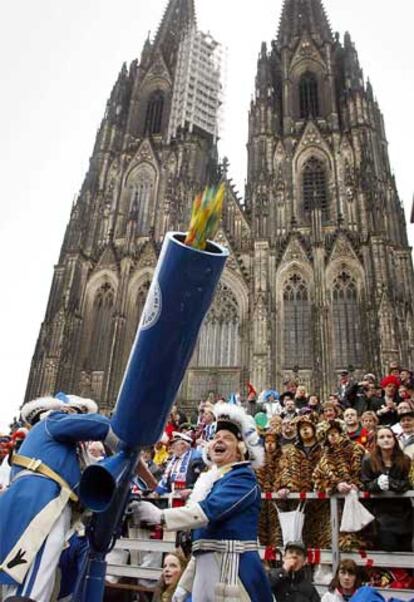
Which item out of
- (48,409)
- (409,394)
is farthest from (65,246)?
(48,409)

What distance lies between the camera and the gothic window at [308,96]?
2783cm

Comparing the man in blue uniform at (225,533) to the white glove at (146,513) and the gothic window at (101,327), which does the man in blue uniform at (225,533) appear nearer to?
the white glove at (146,513)

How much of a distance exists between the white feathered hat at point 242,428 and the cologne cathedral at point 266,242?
1572cm

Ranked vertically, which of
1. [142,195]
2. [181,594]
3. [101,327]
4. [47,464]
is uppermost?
[142,195]

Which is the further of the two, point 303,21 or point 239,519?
point 303,21

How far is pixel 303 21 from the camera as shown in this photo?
32.0 meters

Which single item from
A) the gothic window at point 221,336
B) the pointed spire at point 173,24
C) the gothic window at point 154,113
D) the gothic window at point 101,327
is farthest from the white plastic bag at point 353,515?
the pointed spire at point 173,24

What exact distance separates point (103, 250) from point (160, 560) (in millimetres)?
20481

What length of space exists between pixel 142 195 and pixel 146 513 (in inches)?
998

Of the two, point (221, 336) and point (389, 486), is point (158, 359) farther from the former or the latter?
point (221, 336)

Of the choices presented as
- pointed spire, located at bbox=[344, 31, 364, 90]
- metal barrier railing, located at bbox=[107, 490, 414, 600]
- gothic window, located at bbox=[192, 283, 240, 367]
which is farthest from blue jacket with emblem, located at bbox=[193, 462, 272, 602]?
pointed spire, located at bbox=[344, 31, 364, 90]

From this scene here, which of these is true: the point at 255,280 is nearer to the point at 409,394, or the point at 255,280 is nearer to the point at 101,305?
the point at 101,305

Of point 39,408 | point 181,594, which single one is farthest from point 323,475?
point 39,408

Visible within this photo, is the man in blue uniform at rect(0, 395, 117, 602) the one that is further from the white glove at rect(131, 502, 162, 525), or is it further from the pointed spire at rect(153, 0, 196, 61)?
the pointed spire at rect(153, 0, 196, 61)
